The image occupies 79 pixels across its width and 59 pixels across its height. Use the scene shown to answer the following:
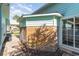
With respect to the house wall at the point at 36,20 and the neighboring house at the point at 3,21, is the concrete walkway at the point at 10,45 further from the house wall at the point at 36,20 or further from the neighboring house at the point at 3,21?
the house wall at the point at 36,20

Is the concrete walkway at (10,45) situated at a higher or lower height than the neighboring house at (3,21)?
lower

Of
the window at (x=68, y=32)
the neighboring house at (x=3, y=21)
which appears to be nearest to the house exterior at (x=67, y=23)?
the window at (x=68, y=32)

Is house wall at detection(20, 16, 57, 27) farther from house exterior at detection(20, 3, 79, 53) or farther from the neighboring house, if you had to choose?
the neighboring house

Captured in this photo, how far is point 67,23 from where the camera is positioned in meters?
5.22

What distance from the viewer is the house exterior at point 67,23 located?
16.2 feet

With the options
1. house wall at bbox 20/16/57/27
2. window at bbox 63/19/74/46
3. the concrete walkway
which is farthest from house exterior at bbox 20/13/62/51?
window at bbox 63/19/74/46

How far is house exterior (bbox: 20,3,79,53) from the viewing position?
4.94m

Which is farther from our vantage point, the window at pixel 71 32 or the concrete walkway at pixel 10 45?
the window at pixel 71 32

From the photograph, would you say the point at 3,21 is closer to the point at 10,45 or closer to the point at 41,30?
the point at 10,45

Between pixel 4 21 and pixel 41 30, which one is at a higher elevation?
pixel 4 21

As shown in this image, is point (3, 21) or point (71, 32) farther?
point (71, 32)

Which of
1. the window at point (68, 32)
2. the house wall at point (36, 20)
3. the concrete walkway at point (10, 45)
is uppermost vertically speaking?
the house wall at point (36, 20)

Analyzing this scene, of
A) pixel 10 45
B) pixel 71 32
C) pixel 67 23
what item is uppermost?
pixel 67 23

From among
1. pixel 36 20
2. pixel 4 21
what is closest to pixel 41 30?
pixel 36 20
